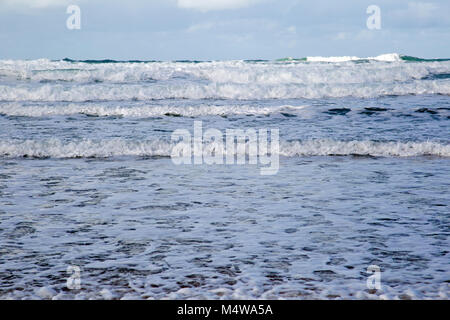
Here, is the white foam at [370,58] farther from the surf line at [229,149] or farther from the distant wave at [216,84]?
the surf line at [229,149]

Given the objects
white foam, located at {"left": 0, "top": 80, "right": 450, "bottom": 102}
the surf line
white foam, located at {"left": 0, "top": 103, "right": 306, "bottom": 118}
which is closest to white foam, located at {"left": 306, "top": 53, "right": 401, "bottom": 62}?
white foam, located at {"left": 0, "top": 80, "right": 450, "bottom": 102}

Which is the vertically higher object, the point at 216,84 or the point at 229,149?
the point at 216,84

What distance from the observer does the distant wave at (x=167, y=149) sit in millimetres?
8969

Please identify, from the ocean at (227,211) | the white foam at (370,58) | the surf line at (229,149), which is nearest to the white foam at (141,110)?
the ocean at (227,211)

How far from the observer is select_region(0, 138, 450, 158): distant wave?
897 cm

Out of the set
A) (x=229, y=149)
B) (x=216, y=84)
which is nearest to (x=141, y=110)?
(x=216, y=84)

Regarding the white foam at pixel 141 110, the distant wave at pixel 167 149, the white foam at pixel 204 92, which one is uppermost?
the white foam at pixel 204 92

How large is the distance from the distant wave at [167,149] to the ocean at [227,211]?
0.03 meters

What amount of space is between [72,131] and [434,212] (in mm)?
8361

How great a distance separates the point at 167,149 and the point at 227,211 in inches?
159

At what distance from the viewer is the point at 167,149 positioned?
9.28 meters

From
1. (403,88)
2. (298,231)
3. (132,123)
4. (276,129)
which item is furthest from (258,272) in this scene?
(403,88)

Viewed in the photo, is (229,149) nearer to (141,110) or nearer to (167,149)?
(167,149)

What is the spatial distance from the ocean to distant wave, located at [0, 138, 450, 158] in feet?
0.11
